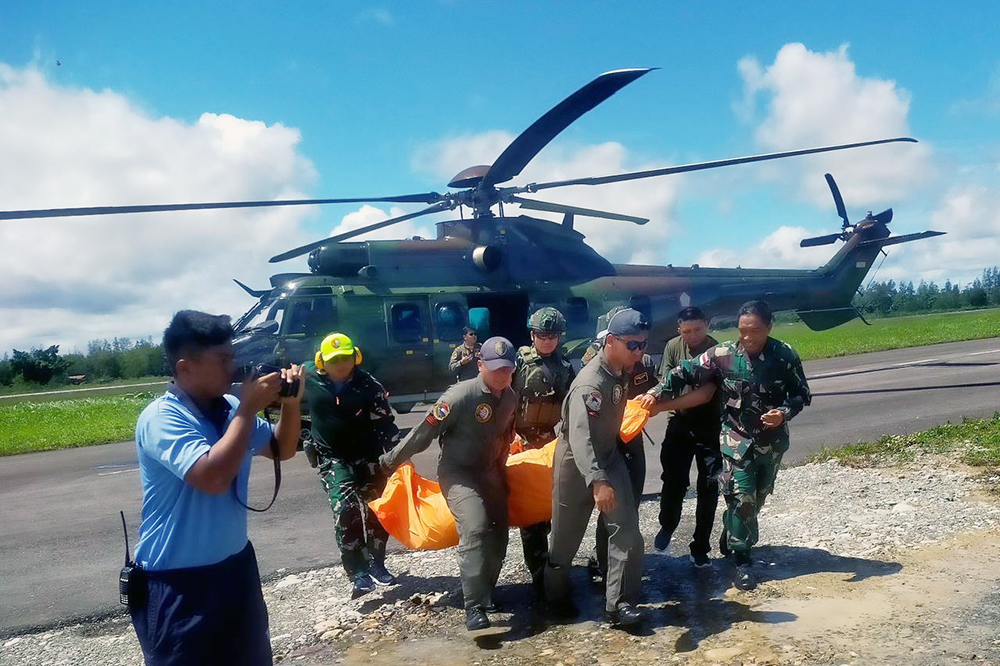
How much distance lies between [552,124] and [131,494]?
6772 millimetres

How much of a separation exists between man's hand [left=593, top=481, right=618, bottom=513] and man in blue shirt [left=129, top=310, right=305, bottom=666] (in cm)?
219

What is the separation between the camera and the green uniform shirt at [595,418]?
4629mm

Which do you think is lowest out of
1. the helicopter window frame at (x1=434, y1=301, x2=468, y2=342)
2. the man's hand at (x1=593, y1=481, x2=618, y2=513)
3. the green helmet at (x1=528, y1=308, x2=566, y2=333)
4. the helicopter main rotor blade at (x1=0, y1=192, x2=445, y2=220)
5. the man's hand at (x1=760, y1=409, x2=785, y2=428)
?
the man's hand at (x1=593, y1=481, x2=618, y2=513)

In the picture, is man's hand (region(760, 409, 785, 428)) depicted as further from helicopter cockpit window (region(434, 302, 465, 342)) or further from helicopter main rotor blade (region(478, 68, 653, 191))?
helicopter cockpit window (region(434, 302, 465, 342))

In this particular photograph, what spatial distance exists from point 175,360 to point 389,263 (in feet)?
33.9

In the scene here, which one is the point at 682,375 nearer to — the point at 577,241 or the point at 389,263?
the point at 389,263

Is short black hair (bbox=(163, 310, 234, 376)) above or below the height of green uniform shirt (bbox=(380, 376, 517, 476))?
above

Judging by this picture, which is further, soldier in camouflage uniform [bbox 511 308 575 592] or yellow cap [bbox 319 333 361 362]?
soldier in camouflage uniform [bbox 511 308 575 592]

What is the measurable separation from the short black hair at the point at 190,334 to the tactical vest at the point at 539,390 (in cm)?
331

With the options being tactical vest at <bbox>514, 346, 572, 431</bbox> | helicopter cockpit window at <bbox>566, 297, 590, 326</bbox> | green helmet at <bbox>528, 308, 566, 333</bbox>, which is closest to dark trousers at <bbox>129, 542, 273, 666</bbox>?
tactical vest at <bbox>514, 346, 572, 431</bbox>

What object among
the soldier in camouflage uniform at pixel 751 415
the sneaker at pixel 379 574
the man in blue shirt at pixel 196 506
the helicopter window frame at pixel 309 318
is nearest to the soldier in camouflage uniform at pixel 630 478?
the soldier in camouflage uniform at pixel 751 415

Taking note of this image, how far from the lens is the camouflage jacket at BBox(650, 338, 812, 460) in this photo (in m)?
5.29

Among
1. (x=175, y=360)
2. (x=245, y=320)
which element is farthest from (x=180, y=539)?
(x=245, y=320)

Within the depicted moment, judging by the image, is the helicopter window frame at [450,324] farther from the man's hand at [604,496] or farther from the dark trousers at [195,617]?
the dark trousers at [195,617]
